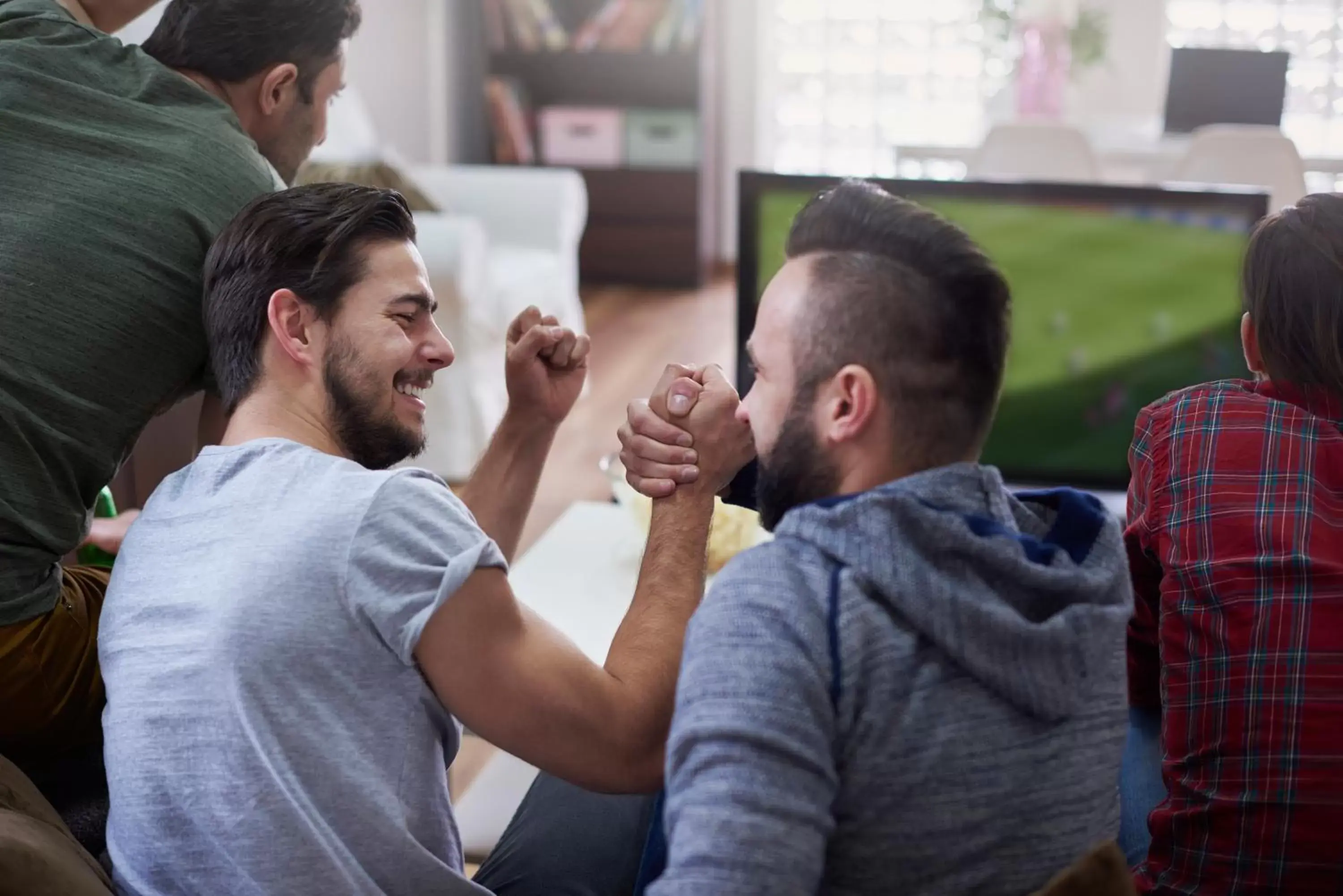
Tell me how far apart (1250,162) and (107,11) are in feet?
11.8

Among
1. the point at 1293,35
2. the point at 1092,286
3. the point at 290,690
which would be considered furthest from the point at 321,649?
the point at 1293,35

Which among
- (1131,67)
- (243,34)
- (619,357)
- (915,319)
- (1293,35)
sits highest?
(243,34)

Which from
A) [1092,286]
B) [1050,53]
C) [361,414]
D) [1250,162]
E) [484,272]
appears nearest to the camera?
[361,414]

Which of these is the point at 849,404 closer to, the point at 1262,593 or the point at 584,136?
the point at 1262,593

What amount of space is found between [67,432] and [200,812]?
49 cm

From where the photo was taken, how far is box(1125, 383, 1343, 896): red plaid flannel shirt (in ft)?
3.91

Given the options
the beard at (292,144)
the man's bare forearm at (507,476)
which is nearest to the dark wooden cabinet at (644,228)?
the beard at (292,144)

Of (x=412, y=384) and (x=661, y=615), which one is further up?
(x=412, y=384)

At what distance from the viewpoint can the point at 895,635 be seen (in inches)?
36.0

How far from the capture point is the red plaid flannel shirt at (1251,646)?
1191 mm

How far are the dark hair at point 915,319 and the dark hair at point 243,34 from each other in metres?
0.85

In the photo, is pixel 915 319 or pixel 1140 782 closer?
pixel 915 319

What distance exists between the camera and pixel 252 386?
51.3 inches

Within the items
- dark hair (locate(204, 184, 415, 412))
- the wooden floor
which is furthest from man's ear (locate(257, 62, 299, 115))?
the wooden floor
